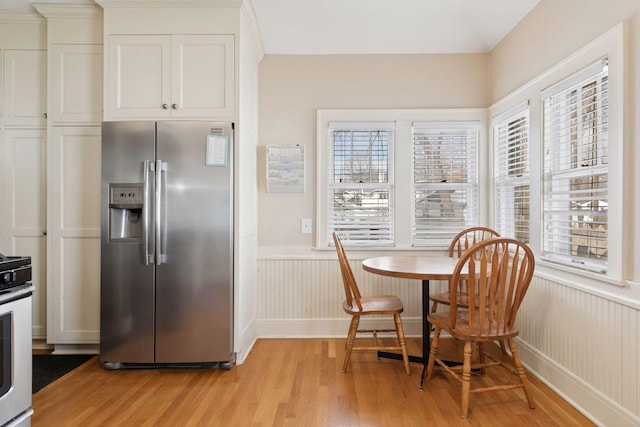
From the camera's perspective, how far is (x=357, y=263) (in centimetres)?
308

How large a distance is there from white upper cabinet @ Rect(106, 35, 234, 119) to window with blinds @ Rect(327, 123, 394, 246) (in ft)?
3.58

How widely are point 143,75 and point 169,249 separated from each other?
1.27 m

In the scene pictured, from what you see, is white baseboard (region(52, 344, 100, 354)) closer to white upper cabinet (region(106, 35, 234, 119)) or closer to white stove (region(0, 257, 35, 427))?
white stove (region(0, 257, 35, 427))

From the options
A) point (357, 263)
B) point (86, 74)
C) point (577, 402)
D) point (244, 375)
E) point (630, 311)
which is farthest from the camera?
point (357, 263)

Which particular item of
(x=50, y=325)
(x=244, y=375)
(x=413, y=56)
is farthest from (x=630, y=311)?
(x=50, y=325)

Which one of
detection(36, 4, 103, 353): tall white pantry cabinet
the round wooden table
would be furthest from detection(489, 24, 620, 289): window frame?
detection(36, 4, 103, 353): tall white pantry cabinet

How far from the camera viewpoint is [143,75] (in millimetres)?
2461

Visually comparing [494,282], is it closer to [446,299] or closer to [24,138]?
[446,299]

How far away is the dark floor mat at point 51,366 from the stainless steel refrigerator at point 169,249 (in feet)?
0.97

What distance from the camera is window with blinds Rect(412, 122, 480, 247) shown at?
3.14 m

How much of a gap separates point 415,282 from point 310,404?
1505mm

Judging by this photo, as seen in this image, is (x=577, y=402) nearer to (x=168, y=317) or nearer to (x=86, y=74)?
(x=168, y=317)

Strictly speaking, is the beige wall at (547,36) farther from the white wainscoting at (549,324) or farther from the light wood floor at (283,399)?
the light wood floor at (283,399)

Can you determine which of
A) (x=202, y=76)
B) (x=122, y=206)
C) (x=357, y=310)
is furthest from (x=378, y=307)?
(x=202, y=76)
